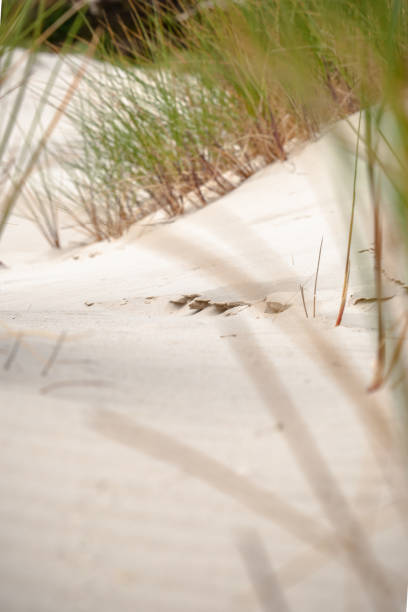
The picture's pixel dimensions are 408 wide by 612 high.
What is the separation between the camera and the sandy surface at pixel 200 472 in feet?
1.28

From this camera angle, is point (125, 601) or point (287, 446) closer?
point (125, 601)

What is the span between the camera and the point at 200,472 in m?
0.47

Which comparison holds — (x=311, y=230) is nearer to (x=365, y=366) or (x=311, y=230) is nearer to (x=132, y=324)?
(x=132, y=324)

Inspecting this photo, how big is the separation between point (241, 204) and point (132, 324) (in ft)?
4.14

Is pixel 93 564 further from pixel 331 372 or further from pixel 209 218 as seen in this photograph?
pixel 209 218

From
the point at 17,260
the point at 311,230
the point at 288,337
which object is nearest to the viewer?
the point at 288,337

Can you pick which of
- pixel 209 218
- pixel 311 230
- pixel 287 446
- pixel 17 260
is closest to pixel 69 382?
pixel 287 446

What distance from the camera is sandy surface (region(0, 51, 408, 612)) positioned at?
0.39m

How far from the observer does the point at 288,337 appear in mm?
817

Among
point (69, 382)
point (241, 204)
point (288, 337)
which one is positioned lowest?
point (241, 204)

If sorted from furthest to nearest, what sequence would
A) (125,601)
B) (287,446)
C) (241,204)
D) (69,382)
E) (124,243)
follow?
(124,243) < (241,204) < (69,382) < (287,446) < (125,601)

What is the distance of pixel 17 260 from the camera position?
9.50 feet

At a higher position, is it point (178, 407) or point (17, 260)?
point (178, 407)

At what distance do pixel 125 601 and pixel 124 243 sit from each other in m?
2.04
